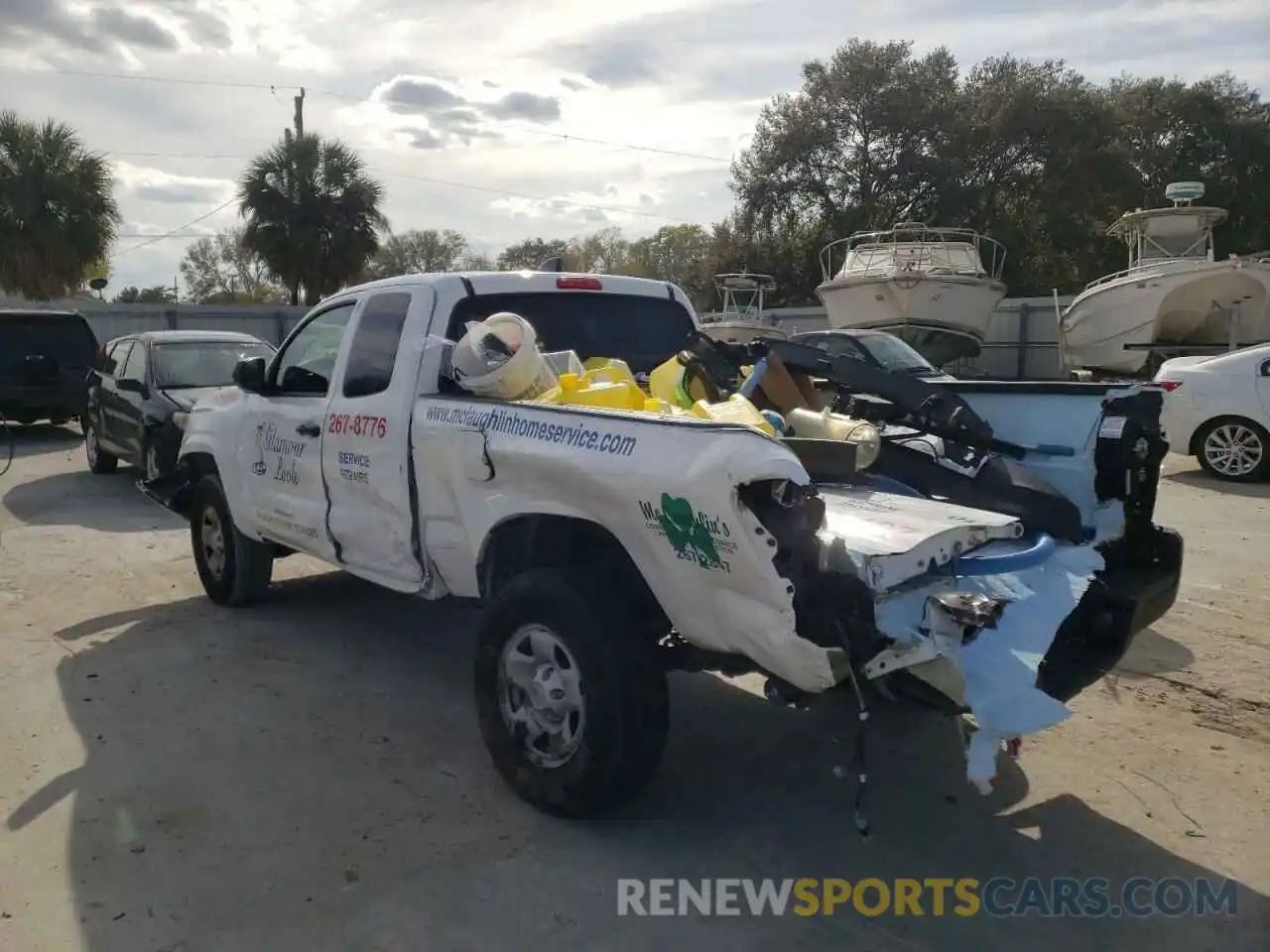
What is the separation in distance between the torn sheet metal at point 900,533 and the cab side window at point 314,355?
273 cm

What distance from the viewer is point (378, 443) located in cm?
470

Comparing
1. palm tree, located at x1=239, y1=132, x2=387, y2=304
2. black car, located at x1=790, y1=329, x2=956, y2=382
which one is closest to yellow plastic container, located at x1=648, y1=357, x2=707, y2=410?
black car, located at x1=790, y1=329, x2=956, y2=382

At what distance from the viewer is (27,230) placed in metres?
25.9

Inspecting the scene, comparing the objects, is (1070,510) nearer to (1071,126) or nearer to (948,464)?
(948,464)

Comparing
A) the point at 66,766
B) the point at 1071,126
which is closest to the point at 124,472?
the point at 66,766

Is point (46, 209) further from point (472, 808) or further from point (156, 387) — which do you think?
point (472, 808)

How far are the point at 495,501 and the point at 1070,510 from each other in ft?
7.35

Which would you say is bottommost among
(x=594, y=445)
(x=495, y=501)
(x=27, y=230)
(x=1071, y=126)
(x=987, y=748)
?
(x=987, y=748)

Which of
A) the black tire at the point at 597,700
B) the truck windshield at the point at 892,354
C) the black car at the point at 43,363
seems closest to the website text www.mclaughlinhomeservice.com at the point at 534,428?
the black tire at the point at 597,700

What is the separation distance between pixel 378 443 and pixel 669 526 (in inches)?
77.2

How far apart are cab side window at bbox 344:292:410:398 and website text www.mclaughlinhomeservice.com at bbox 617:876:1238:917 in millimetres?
2546

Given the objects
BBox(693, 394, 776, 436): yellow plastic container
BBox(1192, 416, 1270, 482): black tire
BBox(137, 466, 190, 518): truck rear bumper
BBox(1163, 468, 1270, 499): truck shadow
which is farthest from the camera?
BBox(1192, 416, 1270, 482): black tire

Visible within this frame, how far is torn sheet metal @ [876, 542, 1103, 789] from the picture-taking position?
2.84 metres

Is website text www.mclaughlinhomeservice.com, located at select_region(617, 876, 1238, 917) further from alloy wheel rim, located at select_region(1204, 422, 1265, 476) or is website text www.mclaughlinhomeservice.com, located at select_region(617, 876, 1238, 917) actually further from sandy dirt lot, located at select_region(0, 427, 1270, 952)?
alloy wheel rim, located at select_region(1204, 422, 1265, 476)
